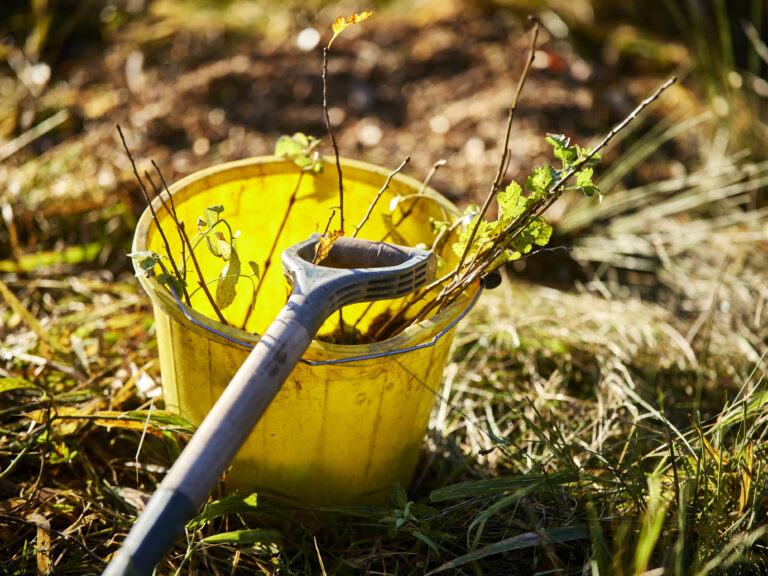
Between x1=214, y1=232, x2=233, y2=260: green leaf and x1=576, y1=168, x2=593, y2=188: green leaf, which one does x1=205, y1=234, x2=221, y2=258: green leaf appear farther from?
x1=576, y1=168, x2=593, y2=188: green leaf

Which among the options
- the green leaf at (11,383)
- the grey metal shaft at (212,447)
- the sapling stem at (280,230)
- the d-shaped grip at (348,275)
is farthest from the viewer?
the sapling stem at (280,230)

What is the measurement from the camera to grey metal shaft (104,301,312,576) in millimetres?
854

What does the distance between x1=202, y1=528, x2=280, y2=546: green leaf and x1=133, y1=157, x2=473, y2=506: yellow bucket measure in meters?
0.10

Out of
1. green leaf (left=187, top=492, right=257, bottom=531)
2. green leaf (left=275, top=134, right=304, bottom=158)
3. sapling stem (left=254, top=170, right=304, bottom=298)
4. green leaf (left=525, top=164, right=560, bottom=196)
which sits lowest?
green leaf (left=187, top=492, right=257, bottom=531)

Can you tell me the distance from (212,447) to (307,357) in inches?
10.2

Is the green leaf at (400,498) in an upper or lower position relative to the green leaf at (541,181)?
lower

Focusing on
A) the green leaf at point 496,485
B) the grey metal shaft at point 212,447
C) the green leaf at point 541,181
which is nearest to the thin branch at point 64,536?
the grey metal shaft at point 212,447

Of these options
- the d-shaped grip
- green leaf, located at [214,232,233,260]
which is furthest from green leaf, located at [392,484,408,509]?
green leaf, located at [214,232,233,260]

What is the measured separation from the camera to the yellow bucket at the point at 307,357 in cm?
117

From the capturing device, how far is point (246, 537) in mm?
1244

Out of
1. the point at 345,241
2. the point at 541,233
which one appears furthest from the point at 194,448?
the point at 541,233

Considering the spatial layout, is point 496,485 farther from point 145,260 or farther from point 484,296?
point 484,296

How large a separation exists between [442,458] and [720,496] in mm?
653

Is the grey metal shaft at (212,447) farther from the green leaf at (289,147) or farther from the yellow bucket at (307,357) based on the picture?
the green leaf at (289,147)
